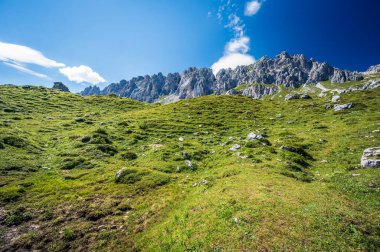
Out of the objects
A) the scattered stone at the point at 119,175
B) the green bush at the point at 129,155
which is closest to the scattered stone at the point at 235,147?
the green bush at the point at 129,155

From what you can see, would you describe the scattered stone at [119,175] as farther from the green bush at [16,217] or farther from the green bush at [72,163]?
the green bush at [16,217]

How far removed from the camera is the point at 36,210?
20391 mm

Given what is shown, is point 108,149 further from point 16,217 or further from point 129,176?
point 16,217

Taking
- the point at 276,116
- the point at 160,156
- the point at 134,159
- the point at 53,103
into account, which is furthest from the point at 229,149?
the point at 53,103

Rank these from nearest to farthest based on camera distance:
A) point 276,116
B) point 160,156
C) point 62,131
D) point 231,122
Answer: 1. point 160,156
2. point 62,131
3. point 231,122
4. point 276,116

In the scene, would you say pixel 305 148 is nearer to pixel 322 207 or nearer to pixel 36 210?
pixel 322 207

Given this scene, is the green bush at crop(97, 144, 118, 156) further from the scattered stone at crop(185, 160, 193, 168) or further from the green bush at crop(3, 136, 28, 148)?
the scattered stone at crop(185, 160, 193, 168)

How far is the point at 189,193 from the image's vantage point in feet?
79.3

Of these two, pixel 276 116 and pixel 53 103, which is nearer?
pixel 276 116

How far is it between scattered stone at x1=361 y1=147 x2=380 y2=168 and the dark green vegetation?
3.85ft

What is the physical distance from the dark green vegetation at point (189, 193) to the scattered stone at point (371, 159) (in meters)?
1.17

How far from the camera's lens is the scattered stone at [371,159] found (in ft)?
80.9

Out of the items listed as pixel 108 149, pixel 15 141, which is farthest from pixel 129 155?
pixel 15 141

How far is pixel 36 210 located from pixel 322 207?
27002 millimetres
